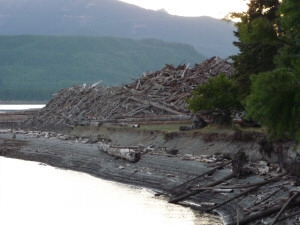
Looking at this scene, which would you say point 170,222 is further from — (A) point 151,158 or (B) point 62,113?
(B) point 62,113

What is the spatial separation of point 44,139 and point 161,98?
1156 centimetres

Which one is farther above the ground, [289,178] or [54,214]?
[289,178]

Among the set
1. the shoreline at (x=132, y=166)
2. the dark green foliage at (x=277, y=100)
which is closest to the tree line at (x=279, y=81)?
the dark green foliage at (x=277, y=100)

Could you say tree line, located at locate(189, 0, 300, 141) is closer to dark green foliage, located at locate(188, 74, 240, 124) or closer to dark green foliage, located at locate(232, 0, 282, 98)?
dark green foliage, located at locate(232, 0, 282, 98)

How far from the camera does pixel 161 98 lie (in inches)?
2355

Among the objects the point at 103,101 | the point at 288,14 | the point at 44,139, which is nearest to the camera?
the point at 288,14

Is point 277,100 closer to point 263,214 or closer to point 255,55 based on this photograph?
point 263,214

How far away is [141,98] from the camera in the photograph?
60.8 m

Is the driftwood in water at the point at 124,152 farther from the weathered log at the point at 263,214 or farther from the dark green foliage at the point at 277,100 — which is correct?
the dark green foliage at the point at 277,100

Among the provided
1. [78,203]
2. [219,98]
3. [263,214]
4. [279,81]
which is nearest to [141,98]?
[219,98]

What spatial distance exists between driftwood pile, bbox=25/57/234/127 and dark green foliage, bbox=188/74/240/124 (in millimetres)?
13948

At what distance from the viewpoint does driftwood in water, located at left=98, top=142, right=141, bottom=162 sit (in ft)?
121

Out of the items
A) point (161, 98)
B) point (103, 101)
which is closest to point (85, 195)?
point (161, 98)

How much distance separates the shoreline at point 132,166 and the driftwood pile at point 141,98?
8.11m
